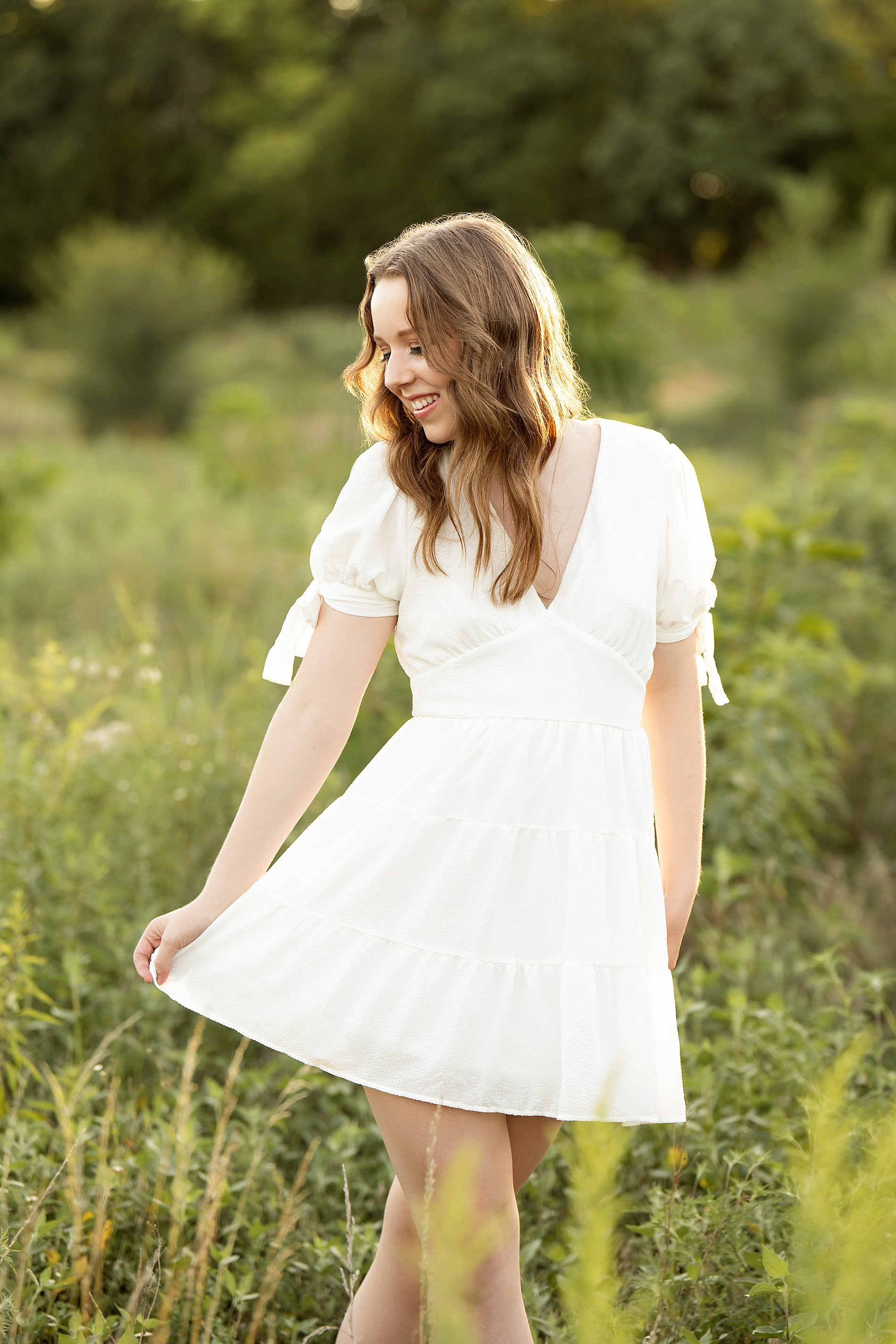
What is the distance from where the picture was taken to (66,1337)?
1.61 m

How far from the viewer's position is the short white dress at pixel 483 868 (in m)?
1.40

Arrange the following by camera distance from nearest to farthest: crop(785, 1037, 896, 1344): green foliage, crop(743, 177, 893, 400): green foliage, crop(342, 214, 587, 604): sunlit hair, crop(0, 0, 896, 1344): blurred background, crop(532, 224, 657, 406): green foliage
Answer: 1. crop(785, 1037, 896, 1344): green foliage
2. crop(342, 214, 587, 604): sunlit hair
3. crop(0, 0, 896, 1344): blurred background
4. crop(532, 224, 657, 406): green foliage
5. crop(743, 177, 893, 400): green foliage

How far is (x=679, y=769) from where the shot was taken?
1.70m

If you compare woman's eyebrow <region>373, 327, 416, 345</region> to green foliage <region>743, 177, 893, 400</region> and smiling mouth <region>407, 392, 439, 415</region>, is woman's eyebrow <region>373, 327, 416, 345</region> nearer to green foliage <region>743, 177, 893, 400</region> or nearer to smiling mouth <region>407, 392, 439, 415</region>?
smiling mouth <region>407, 392, 439, 415</region>

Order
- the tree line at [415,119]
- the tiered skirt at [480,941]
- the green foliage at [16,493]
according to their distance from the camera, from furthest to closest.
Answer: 1. the tree line at [415,119]
2. the green foliage at [16,493]
3. the tiered skirt at [480,941]

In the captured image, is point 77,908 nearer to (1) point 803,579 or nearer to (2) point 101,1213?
(2) point 101,1213

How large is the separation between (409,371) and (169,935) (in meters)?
0.82

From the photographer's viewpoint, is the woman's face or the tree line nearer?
the woman's face

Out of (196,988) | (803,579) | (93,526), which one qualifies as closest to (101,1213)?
(196,988)

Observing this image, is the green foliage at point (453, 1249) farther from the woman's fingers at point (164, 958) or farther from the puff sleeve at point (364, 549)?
the puff sleeve at point (364, 549)

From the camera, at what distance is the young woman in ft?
4.61

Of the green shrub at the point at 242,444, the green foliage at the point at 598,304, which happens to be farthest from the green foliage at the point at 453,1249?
the green shrub at the point at 242,444

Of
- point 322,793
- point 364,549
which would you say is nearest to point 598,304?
point 322,793

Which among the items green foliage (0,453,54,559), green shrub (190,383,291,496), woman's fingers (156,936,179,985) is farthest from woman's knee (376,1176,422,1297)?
green shrub (190,383,291,496)
